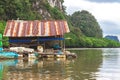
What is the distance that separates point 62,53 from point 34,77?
21464 mm

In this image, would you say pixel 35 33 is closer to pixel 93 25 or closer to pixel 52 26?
pixel 52 26

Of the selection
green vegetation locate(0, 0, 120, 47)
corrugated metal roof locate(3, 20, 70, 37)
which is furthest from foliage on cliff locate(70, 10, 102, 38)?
corrugated metal roof locate(3, 20, 70, 37)

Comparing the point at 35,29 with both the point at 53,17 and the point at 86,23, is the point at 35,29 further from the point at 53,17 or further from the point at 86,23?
the point at 86,23

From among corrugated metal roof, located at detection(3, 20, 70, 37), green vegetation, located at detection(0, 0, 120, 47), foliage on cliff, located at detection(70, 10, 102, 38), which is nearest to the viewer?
corrugated metal roof, located at detection(3, 20, 70, 37)

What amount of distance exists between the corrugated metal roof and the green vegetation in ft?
5.30

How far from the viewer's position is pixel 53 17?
120875mm

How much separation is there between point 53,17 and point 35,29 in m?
71.5

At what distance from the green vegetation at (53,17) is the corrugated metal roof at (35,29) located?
161 cm

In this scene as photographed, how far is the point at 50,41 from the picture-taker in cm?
5106

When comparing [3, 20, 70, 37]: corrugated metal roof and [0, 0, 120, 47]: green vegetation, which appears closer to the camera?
Answer: [3, 20, 70, 37]: corrugated metal roof

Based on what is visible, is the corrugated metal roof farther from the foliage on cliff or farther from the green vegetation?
the foliage on cliff

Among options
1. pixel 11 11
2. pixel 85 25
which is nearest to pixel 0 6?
pixel 11 11

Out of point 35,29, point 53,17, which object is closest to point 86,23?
point 53,17

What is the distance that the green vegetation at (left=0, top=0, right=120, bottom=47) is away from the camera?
8881 cm
